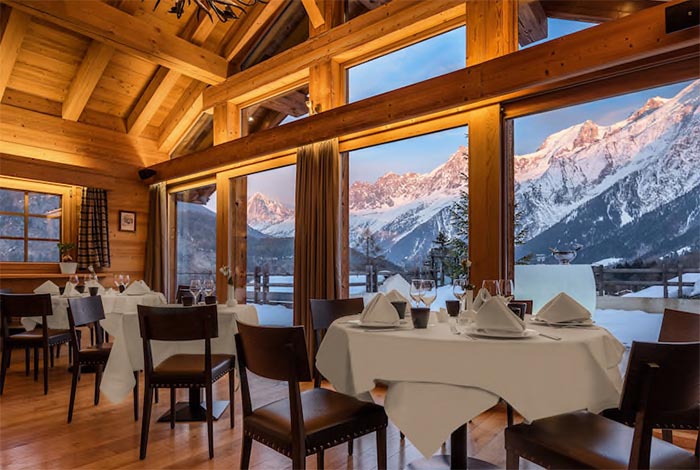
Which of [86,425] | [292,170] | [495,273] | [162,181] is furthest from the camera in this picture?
[162,181]

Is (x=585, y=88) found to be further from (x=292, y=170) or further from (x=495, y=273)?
(x=292, y=170)

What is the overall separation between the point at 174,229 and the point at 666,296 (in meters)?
6.47

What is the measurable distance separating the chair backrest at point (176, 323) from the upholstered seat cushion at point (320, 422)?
836 millimetres

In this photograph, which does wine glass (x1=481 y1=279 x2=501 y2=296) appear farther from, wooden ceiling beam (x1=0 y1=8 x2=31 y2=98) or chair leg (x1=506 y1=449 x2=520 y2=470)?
wooden ceiling beam (x1=0 y1=8 x2=31 y2=98)

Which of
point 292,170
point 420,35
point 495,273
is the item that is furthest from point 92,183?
point 495,273

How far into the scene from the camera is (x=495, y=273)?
11.4ft

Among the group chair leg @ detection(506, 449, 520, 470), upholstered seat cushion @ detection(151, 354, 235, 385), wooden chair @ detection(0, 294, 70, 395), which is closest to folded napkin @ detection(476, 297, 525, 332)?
chair leg @ detection(506, 449, 520, 470)

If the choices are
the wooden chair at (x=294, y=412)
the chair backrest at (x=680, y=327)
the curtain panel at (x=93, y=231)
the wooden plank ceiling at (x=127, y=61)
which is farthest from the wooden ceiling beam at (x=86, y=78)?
the chair backrest at (x=680, y=327)

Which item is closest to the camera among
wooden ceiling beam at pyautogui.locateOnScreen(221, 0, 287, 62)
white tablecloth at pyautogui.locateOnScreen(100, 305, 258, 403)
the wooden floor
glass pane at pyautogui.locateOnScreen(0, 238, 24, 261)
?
the wooden floor

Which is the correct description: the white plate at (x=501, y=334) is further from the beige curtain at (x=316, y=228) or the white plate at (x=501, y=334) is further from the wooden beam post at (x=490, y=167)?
the beige curtain at (x=316, y=228)

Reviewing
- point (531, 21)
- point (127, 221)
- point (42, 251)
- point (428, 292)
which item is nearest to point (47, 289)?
point (42, 251)

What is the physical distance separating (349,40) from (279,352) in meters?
4.01

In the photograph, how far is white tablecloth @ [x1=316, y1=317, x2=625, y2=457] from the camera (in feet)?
5.10

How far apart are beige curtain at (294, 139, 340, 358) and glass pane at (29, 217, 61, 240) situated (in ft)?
13.0
